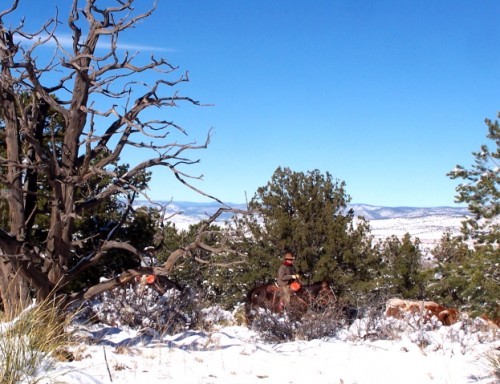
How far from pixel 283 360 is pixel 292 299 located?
4.57 metres

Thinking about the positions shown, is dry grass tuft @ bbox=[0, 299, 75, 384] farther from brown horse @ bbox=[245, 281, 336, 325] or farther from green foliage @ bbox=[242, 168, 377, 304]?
green foliage @ bbox=[242, 168, 377, 304]

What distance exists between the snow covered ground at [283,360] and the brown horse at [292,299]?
1.78m

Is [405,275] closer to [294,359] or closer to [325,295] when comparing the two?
[325,295]

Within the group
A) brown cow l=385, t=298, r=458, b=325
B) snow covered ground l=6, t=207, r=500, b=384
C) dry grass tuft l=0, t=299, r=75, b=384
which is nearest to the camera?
dry grass tuft l=0, t=299, r=75, b=384

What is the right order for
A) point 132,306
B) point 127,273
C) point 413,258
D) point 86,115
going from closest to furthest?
point 127,273
point 86,115
point 132,306
point 413,258

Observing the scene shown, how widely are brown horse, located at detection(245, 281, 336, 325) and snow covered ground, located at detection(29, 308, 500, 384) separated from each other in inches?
70.0

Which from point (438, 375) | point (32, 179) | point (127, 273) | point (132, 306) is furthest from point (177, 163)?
point (438, 375)

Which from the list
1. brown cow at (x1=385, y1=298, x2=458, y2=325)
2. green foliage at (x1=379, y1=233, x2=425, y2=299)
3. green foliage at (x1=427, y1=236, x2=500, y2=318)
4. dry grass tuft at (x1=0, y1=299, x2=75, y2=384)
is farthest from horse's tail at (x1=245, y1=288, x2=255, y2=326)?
dry grass tuft at (x1=0, y1=299, x2=75, y2=384)

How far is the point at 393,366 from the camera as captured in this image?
8.13 m

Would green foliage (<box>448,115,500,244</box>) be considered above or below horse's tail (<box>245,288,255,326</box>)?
above

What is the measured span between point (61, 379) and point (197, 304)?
7317mm

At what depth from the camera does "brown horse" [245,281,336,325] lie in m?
12.5

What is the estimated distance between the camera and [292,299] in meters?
12.9

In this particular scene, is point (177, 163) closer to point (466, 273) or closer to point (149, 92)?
point (149, 92)
